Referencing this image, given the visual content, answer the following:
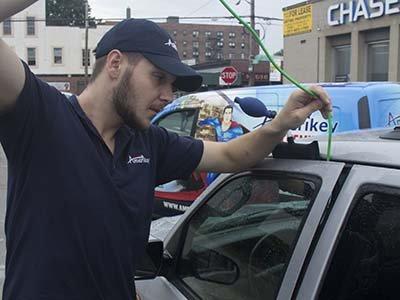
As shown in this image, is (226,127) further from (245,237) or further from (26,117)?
(26,117)

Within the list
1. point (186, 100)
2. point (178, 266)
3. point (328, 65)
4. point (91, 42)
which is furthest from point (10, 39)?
point (178, 266)

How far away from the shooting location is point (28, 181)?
1751 mm

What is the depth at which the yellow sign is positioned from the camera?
20578mm

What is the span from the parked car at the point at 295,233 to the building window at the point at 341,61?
17357 mm

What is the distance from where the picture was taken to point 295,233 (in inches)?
70.4

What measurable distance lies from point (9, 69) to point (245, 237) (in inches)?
43.5

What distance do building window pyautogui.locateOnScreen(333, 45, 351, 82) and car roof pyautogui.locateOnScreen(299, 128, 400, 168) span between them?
17.6m

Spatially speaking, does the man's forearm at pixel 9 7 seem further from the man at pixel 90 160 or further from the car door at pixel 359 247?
the car door at pixel 359 247

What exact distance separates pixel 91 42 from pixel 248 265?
5344cm

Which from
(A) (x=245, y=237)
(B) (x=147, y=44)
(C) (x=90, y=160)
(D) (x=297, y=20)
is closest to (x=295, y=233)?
(A) (x=245, y=237)

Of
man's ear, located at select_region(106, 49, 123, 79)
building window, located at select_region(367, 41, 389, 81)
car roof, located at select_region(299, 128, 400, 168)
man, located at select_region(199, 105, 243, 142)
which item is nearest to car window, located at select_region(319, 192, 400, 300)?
car roof, located at select_region(299, 128, 400, 168)

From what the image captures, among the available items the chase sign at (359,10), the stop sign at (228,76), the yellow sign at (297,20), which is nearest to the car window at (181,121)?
the chase sign at (359,10)

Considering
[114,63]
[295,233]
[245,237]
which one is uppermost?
[114,63]

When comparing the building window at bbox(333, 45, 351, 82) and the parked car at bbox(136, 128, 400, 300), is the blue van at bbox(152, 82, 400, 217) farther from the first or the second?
the building window at bbox(333, 45, 351, 82)
